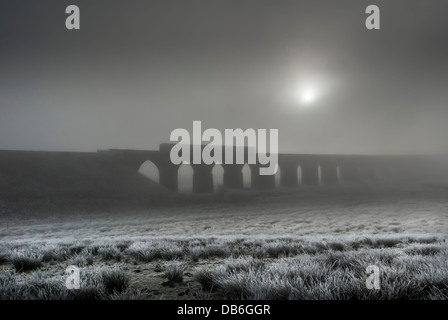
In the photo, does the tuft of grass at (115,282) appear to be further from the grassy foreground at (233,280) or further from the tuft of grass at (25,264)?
the tuft of grass at (25,264)

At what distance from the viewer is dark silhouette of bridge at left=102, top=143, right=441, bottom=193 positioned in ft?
119

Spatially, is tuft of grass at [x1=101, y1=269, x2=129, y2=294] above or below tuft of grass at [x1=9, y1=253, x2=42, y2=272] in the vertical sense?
above

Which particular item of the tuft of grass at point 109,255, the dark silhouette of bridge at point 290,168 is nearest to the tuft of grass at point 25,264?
the tuft of grass at point 109,255

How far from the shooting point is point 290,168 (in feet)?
159

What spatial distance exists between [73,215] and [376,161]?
66919 millimetres

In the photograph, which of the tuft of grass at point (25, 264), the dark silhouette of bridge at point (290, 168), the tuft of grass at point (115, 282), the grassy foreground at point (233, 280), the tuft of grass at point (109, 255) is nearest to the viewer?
the grassy foreground at point (233, 280)

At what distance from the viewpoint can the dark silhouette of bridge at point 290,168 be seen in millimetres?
36375

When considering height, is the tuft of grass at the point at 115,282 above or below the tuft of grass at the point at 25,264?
above

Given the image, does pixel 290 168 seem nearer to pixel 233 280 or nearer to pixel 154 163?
pixel 154 163

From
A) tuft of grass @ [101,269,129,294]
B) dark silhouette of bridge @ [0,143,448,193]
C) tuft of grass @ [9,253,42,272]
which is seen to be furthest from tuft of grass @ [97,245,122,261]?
dark silhouette of bridge @ [0,143,448,193]

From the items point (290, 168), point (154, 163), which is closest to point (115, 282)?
point (154, 163)

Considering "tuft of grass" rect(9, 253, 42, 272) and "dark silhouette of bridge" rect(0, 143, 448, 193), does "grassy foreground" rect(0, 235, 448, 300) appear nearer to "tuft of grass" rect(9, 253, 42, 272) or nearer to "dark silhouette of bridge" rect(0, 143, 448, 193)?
"tuft of grass" rect(9, 253, 42, 272)
